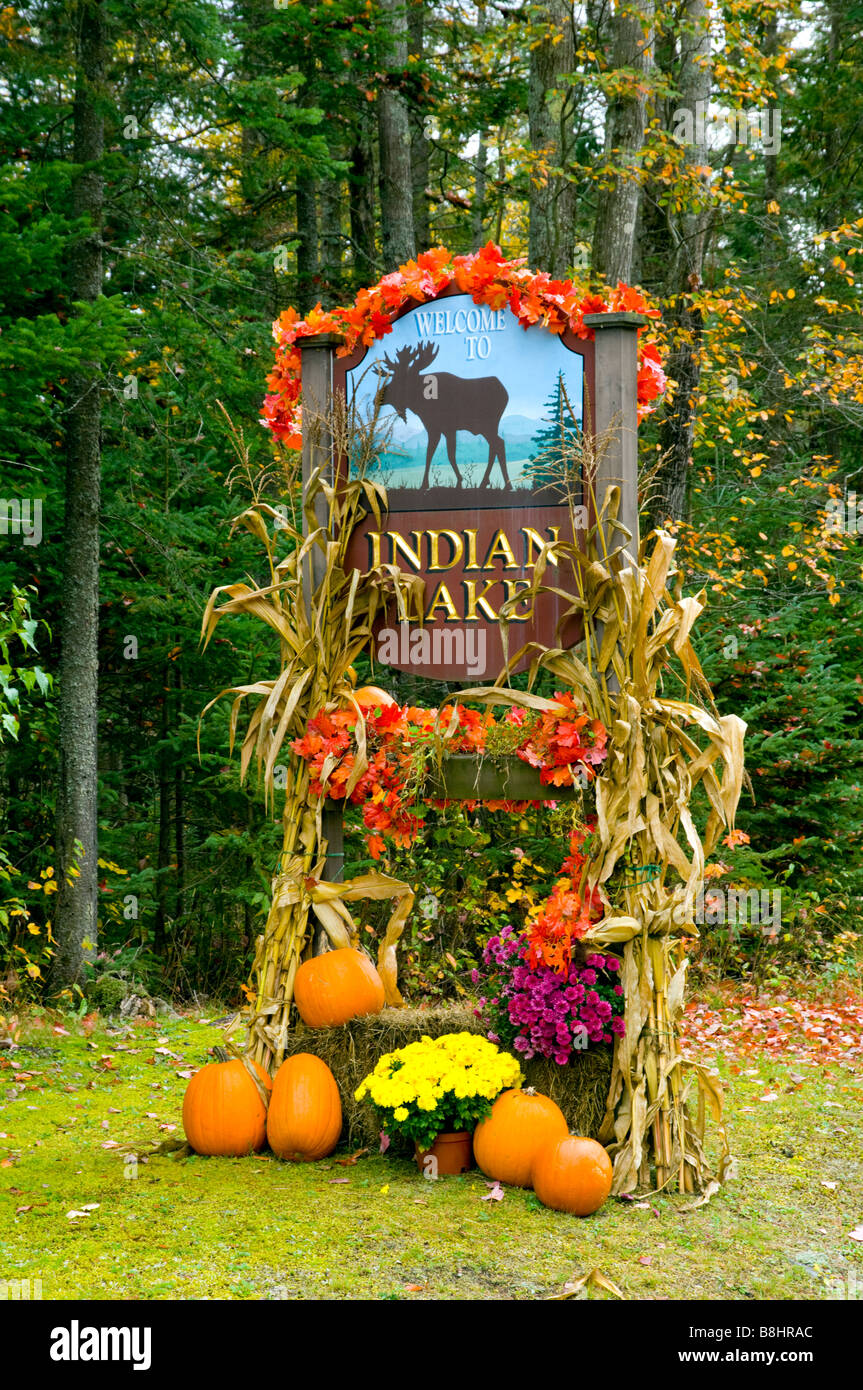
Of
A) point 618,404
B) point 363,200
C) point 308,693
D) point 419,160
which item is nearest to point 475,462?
point 618,404

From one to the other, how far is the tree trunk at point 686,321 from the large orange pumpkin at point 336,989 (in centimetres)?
550

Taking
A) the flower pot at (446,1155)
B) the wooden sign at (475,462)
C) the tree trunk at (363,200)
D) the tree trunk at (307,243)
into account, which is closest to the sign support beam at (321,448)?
the wooden sign at (475,462)

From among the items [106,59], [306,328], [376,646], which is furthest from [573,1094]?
[106,59]

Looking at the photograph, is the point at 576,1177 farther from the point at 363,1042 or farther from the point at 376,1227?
the point at 363,1042

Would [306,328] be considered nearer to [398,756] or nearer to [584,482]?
[584,482]

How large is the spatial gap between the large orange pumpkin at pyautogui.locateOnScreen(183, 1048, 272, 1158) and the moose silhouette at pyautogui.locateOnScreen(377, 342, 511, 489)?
7.63 ft

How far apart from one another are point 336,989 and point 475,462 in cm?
204

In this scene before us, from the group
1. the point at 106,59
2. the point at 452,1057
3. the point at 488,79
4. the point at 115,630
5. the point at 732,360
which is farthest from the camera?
the point at 488,79

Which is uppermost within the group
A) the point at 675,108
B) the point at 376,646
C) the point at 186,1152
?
the point at 675,108

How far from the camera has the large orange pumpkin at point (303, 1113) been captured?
404 centimetres

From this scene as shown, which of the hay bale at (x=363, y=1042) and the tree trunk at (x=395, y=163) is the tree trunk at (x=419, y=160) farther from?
the hay bale at (x=363, y=1042)

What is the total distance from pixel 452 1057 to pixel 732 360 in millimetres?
8531

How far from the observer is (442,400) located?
437 centimetres

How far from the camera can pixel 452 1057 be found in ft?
12.9
